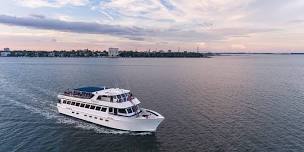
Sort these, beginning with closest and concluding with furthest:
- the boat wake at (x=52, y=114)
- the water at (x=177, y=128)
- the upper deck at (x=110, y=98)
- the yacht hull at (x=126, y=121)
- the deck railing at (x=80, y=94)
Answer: the water at (x=177, y=128) < the yacht hull at (x=126, y=121) < the boat wake at (x=52, y=114) < the upper deck at (x=110, y=98) < the deck railing at (x=80, y=94)

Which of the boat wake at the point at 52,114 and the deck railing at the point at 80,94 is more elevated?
the deck railing at the point at 80,94

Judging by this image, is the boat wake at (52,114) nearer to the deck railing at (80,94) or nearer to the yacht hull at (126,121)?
the yacht hull at (126,121)

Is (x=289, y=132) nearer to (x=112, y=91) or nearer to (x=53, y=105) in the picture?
(x=112, y=91)

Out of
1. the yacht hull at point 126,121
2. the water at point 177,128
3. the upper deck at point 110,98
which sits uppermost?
the upper deck at point 110,98

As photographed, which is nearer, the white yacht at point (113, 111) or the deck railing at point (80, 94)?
the white yacht at point (113, 111)

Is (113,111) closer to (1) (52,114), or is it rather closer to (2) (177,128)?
(2) (177,128)

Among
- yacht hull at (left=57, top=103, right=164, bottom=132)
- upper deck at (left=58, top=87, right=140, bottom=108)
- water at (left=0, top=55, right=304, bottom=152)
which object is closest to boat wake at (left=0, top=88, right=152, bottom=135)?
water at (left=0, top=55, right=304, bottom=152)

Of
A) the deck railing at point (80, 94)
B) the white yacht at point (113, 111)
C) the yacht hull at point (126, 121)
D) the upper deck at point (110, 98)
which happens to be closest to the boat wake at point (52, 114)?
the yacht hull at point (126, 121)

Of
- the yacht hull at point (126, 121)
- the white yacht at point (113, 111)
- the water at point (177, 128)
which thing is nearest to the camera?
the water at point (177, 128)

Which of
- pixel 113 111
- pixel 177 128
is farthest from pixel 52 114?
pixel 177 128
